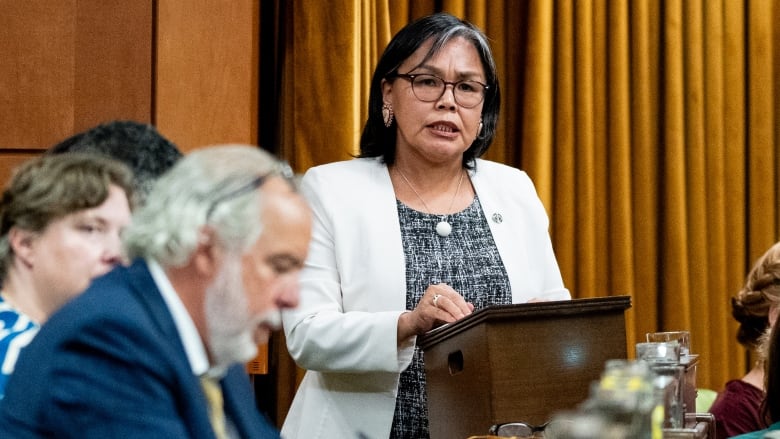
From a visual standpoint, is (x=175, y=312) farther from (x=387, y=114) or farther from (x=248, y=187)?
(x=387, y=114)

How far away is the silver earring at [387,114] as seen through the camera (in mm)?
3197

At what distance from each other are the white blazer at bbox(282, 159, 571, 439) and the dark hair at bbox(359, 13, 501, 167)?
0.10 metres

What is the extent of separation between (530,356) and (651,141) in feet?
7.73

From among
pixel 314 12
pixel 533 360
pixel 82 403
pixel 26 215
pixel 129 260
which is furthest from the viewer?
pixel 314 12

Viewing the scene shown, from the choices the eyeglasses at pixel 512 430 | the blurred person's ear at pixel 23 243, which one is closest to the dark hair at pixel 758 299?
the eyeglasses at pixel 512 430

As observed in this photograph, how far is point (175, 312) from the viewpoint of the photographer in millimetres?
1638

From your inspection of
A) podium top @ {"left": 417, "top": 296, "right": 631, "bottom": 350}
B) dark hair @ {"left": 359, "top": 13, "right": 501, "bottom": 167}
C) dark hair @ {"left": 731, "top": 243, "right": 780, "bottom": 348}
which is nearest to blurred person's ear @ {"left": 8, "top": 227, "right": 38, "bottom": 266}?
podium top @ {"left": 417, "top": 296, "right": 631, "bottom": 350}

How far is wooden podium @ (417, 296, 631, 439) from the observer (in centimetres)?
237

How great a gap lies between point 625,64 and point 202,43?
1.61m

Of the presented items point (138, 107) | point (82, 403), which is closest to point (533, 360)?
point (82, 403)

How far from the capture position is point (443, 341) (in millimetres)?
2598

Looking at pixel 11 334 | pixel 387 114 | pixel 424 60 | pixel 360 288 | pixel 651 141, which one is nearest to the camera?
pixel 11 334

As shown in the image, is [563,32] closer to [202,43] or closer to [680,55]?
[680,55]

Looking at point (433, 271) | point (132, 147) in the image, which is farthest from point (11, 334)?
point (433, 271)
